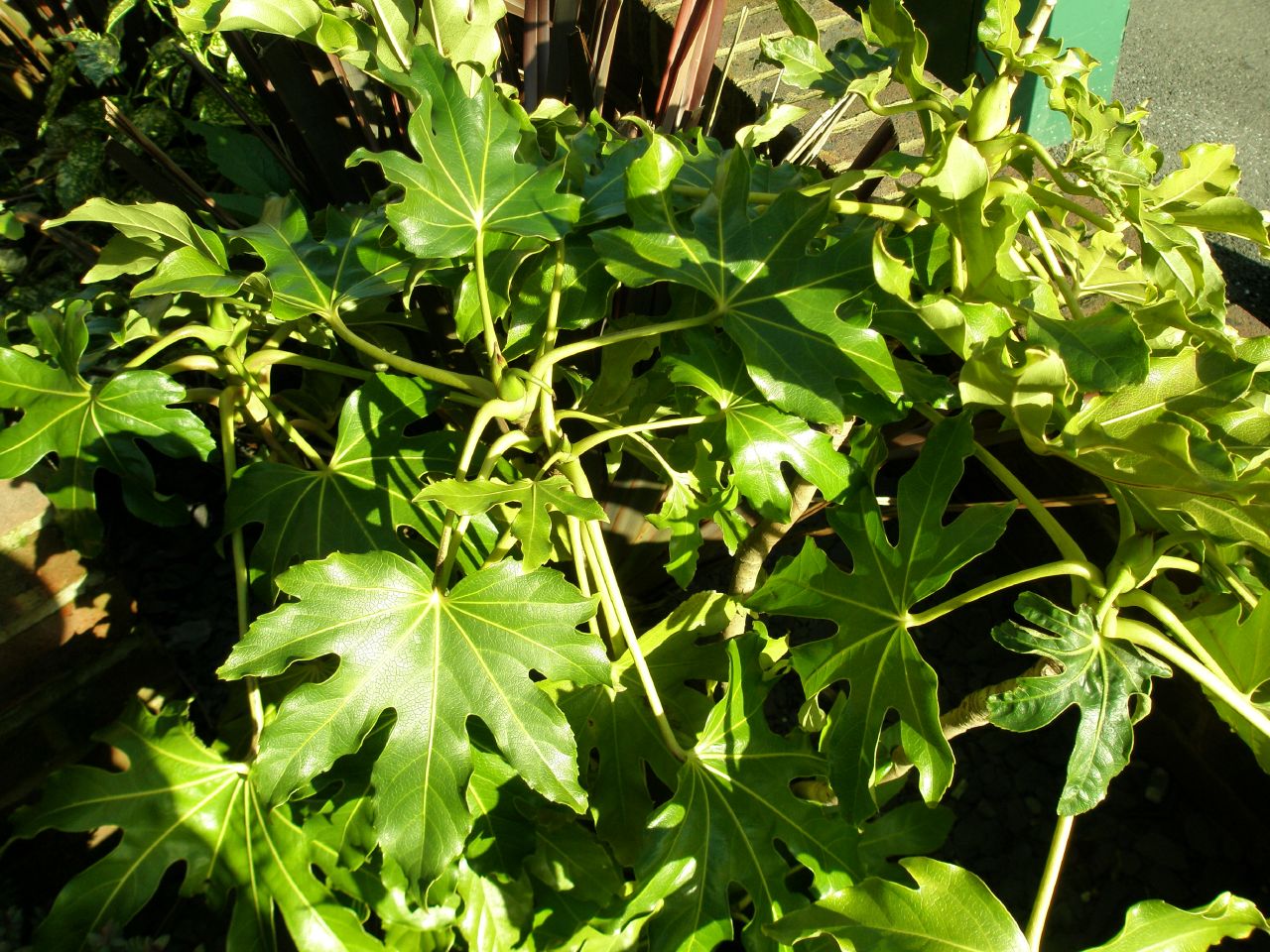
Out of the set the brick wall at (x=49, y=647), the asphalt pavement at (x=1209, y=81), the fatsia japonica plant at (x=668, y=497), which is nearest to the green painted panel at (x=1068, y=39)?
the asphalt pavement at (x=1209, y=81)

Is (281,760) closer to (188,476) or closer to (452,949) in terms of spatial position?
(452,949)

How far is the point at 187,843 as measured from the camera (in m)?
1.13

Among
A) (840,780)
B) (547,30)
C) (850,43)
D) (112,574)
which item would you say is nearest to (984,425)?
(850,43)

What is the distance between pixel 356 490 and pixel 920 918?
742 mm

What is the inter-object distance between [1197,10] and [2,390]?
218 inches

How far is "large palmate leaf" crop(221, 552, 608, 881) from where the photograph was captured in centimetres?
87

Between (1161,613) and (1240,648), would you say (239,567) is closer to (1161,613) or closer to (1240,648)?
(1161,613)

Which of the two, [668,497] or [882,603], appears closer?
[882,603]

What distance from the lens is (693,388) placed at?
1033 mm

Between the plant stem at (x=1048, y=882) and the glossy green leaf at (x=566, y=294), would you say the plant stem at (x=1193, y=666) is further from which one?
the glossy green leaf at (x=566, y=294)

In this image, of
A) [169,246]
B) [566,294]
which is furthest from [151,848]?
[566,294]

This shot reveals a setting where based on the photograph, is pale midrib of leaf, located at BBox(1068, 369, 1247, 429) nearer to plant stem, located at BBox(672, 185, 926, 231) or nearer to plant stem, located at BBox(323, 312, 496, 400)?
plant stem, located at BBox(672, 185, 926, 231)

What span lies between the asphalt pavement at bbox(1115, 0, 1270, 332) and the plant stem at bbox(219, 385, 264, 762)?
11.2ft

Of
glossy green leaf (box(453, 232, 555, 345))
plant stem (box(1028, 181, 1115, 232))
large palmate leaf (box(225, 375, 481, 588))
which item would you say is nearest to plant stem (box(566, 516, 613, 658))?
large palmate leaf (box(225, 375, 481, 588))
